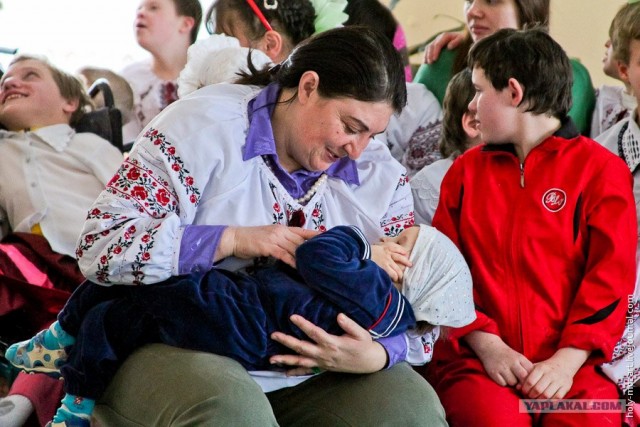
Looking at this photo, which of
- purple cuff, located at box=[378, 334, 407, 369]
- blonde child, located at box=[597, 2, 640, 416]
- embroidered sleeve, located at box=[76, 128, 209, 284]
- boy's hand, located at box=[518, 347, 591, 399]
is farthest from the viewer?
blonde child, located at box=[597, 2, 640, 416]

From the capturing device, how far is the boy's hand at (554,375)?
1.92 metres

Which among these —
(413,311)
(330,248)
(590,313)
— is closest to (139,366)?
(330,248)

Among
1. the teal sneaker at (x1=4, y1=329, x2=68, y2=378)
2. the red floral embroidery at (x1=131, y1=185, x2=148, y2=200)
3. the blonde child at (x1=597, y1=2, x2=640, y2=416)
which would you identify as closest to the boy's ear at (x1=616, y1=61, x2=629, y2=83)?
the blonde child at (x1=597, y1=2, x2=640, y2=416)

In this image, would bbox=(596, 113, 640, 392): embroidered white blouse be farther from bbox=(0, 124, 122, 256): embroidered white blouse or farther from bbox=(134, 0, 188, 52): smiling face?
bbox=(134, 0, 188, 52): smiling face

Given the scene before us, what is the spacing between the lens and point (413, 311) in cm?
185

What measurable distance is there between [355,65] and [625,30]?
0.98 meters

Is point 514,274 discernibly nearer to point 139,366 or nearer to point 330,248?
point 330,248

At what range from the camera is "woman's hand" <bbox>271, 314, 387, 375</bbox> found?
1711mm

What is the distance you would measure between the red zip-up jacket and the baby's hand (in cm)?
29

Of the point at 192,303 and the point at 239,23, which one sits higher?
the point at 239,23

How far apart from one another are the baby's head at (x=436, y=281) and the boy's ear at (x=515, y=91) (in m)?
0.43

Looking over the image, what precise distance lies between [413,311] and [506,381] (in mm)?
301

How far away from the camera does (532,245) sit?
2.06 metres

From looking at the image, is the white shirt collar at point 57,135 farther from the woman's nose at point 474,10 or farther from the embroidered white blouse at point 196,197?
the woman's nose at point 474,10
